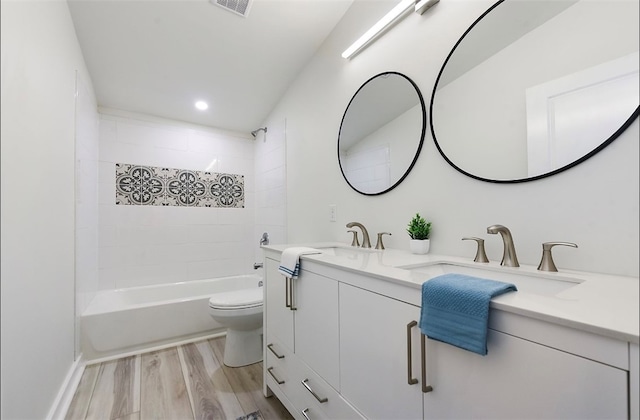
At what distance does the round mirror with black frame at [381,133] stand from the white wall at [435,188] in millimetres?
59

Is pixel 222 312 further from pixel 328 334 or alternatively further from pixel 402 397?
pixel 402 397

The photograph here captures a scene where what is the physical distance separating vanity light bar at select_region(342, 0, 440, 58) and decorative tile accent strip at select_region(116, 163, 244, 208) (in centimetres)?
208

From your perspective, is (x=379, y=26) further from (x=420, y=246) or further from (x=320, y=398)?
(x=320, y=398)

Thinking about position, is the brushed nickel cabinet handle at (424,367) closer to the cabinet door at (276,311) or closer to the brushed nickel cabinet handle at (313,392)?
the brushed nickel cabinet handle at (313,392)

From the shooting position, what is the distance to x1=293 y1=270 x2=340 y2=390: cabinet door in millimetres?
1089

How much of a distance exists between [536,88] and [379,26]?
949mm

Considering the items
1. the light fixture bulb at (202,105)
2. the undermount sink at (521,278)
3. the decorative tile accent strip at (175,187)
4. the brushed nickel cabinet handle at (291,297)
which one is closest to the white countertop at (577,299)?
the undermount sink at (521,278)

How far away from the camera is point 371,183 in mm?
1666

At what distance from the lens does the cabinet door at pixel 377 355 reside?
31.4 inches

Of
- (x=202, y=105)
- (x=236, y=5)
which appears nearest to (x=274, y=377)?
(x=236, y=5)

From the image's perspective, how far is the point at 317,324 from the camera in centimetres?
119

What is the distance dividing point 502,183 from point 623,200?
1.07 feet

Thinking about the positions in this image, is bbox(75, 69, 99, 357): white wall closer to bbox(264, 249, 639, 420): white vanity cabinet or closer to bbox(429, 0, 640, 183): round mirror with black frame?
bbox(264, 249, 639, 420): white vanity cabinet

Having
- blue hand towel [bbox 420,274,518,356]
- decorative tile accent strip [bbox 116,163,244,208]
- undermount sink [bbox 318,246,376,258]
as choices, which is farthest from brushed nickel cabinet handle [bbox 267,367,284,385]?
decorative tile accent strip [bbox 116,163,244,208]
